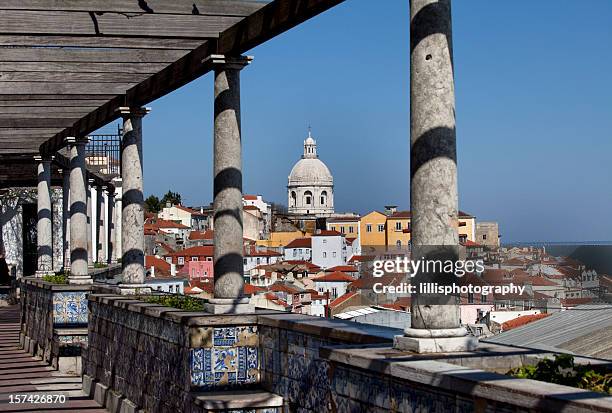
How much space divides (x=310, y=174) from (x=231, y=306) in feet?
542

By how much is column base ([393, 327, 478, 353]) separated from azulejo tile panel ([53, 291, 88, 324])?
37.2 ft

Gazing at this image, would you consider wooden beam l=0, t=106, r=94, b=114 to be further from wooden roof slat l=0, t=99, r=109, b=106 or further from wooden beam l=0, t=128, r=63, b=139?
wooden beam l=0, t=128, r=63, b=139

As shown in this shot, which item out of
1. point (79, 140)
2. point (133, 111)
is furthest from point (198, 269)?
point (133, 111)

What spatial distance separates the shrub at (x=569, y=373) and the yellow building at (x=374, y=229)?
12382 cm

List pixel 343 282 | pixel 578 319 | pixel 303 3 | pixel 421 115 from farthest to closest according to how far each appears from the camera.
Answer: pixel 343 282 < pixel 578 319 < pixel 303 3 < pixel 421 115

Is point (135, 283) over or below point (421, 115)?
below

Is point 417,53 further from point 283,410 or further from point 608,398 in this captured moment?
point 283,410

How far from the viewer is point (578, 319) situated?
1236cm

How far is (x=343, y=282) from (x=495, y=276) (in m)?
22.6

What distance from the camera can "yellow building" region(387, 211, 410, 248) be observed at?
403 ft

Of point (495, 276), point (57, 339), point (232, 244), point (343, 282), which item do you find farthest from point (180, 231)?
point (232, 244)

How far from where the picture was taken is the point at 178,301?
35.0 ft

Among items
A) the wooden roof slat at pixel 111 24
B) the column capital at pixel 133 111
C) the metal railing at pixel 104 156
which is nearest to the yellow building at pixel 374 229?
the metal railing at pixel 104 156

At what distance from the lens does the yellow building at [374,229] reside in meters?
133
